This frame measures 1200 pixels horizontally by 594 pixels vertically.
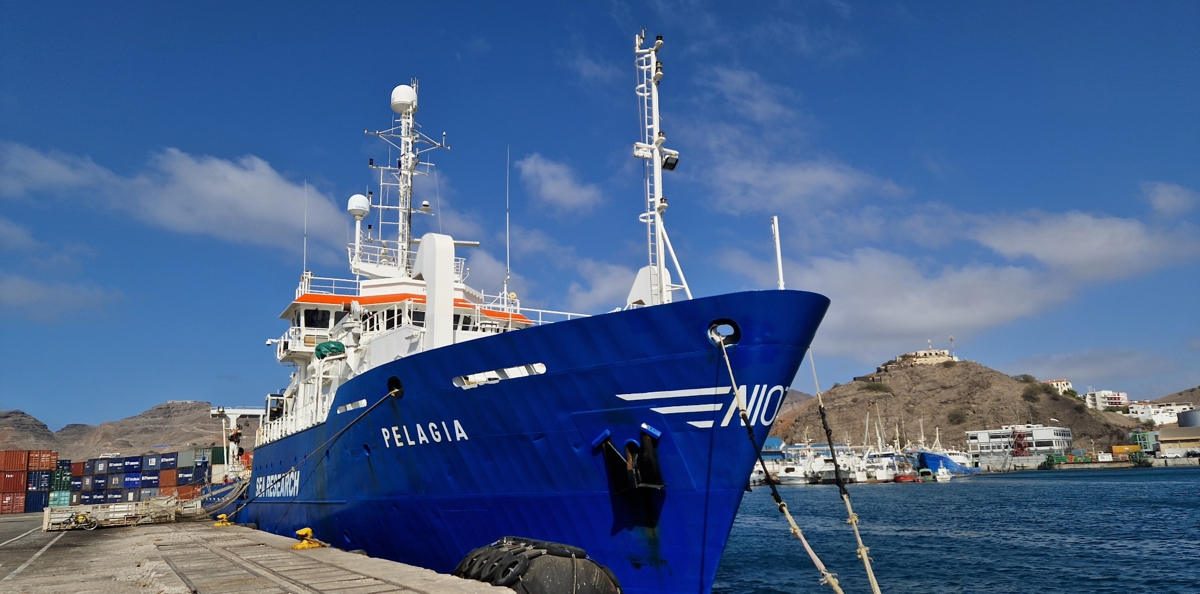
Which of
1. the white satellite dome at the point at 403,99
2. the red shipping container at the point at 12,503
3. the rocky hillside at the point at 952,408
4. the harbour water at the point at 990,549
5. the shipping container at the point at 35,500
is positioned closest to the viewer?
the harbour water at the point at 990,549

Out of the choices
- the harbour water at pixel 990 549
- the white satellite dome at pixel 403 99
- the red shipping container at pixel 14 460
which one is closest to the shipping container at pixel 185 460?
the red shipping container at pixel 14 460

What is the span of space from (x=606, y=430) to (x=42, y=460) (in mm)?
64755

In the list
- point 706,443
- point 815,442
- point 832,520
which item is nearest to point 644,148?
point 706,443

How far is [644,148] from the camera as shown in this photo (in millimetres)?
13234

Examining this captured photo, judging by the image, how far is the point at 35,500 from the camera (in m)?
55.2

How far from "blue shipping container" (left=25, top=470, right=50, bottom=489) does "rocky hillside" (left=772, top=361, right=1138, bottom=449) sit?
11649 centimetres

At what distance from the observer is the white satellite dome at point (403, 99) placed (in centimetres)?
2283

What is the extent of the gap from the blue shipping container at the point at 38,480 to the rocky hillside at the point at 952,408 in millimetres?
116489

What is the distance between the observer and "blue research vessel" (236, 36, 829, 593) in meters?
9.70

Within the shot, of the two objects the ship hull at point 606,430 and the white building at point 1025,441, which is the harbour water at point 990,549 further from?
the white building at point 1025,441

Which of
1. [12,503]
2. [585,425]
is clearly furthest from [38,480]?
[585,425]

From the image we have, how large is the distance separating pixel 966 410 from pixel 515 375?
146652mm

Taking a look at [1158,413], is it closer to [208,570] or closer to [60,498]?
[60,498]

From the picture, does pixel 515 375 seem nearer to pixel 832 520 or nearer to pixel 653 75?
pixel 653 75
